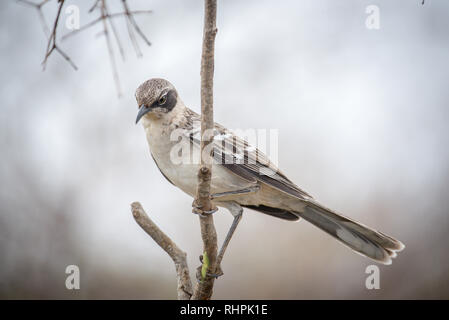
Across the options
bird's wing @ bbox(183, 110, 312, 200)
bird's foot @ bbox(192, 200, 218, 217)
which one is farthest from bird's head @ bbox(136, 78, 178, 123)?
bird's foot @ bbox(192, 200, 218, 217)

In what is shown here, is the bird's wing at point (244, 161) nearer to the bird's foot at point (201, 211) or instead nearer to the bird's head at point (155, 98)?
the bird's head at point (155, 98)

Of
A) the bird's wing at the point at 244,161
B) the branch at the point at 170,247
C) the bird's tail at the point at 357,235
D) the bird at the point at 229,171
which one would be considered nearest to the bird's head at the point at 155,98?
the bird at the point at 229,171

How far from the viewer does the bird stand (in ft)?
13.5

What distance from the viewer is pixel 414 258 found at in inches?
257

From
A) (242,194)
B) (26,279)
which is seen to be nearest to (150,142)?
(242,194)

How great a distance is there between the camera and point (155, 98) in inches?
159

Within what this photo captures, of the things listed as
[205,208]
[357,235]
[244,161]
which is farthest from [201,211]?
[357,235]

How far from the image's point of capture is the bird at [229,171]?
4.12 metres

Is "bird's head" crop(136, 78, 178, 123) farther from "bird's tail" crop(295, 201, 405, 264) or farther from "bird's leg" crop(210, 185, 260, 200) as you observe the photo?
"bird's tail" crop(295, 201, 405, 264)

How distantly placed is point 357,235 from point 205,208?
1830 millimetres

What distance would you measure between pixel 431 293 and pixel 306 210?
3.00m

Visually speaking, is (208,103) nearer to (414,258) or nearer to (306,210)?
(306,210)

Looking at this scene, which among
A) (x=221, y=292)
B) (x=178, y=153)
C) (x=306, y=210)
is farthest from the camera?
(x=221, y=292)

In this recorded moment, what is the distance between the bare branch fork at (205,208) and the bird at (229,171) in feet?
1.05
